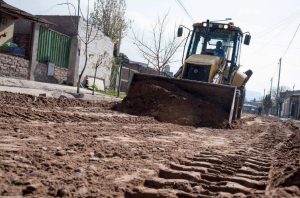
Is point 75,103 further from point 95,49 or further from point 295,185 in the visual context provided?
point 95,49

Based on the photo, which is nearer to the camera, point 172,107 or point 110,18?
point 172,107

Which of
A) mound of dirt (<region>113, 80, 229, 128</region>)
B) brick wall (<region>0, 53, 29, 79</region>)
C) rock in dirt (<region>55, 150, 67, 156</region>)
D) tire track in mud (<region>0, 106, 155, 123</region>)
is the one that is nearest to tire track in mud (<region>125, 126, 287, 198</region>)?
rock in dirt (<region>55, 150, 67, 156</region>)

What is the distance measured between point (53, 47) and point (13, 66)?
3.38 metres

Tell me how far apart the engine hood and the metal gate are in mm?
9447

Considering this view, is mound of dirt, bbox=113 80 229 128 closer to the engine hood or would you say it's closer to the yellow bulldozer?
the yellow bulldozer

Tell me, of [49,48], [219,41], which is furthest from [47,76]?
[219,41]

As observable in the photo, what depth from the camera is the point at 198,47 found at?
11.9 m

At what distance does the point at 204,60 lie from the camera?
35.3 ft

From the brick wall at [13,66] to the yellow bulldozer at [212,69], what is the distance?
22.7ft

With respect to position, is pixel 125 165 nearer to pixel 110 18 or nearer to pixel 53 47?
pixel 53 47

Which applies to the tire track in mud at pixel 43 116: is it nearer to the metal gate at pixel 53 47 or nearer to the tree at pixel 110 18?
the metal gate at pixel 53 47

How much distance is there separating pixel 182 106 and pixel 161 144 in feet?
14.6

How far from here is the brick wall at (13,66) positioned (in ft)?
51.2

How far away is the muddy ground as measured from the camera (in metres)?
3.10
